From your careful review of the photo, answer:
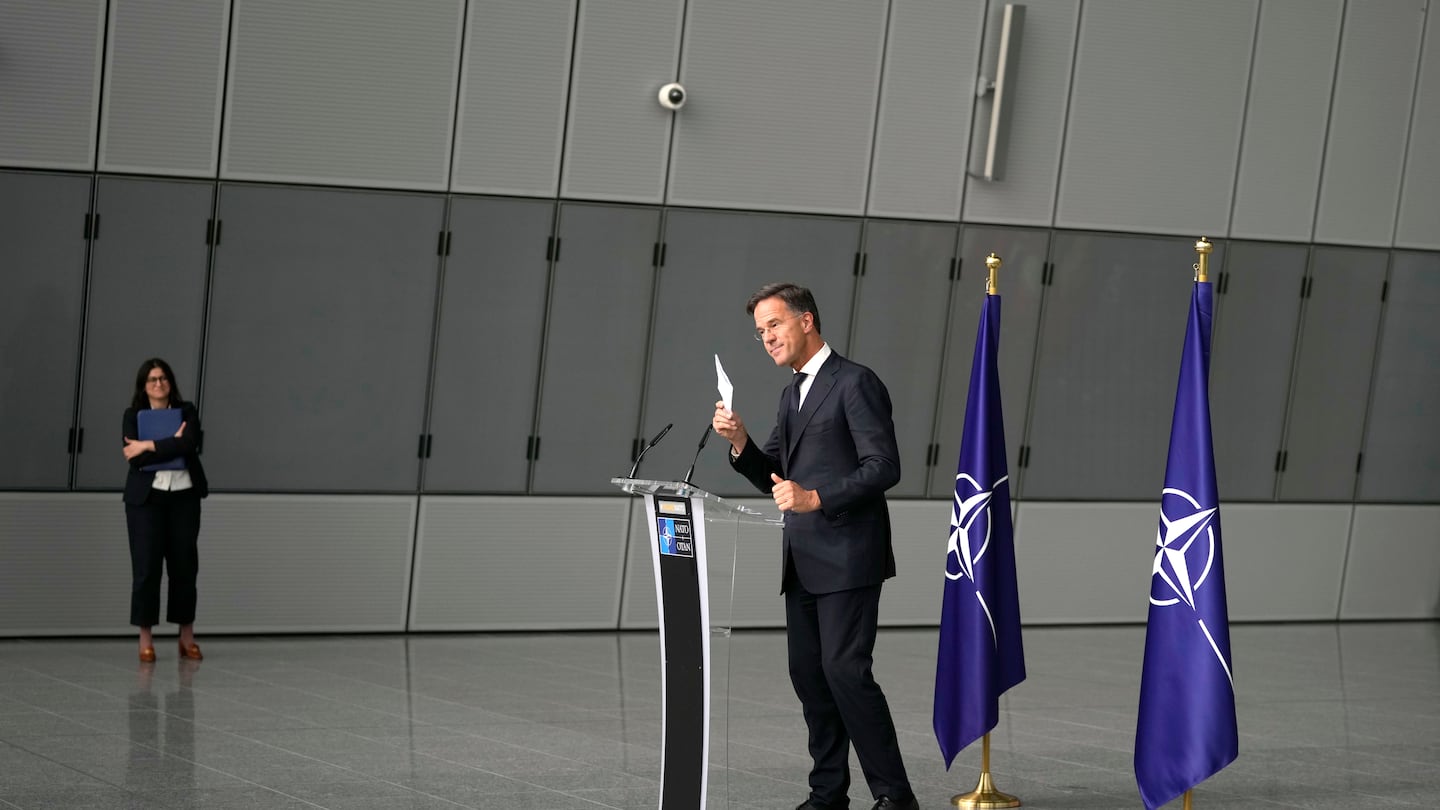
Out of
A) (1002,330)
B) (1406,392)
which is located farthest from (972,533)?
(1406,392)

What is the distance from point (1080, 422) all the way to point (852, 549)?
20.5ft

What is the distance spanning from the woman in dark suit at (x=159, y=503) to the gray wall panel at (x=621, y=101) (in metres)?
2.60

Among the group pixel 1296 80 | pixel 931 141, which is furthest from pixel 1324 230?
pixel 931 141

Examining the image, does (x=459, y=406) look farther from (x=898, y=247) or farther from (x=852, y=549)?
(x=852, y=549)

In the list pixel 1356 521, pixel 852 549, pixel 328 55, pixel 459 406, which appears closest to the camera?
pixel 852 549

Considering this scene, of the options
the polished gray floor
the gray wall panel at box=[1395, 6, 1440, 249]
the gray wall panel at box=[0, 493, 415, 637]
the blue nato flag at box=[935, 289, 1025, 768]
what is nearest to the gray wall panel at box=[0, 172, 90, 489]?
the gray wall panel at box=[0, 493, 415, 637]

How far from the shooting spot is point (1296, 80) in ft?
35.9

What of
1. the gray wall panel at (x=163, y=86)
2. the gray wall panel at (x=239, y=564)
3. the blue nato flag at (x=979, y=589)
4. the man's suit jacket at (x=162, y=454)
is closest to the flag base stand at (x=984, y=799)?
the blue nato flag at (x=979, y=589)

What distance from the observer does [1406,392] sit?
464 inches

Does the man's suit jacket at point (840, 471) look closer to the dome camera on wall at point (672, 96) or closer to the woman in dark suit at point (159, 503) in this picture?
the woman in dark suit at point (159, 503)

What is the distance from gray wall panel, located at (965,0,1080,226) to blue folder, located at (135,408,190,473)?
198 inches

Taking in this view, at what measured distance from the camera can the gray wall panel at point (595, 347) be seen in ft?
30.6

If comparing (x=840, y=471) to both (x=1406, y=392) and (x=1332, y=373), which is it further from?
(x=1406, y=392)

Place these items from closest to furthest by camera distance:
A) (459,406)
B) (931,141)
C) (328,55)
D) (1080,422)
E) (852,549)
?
(852,549)
(328,55)
(459,406)
(931,141)
(1080,422)
